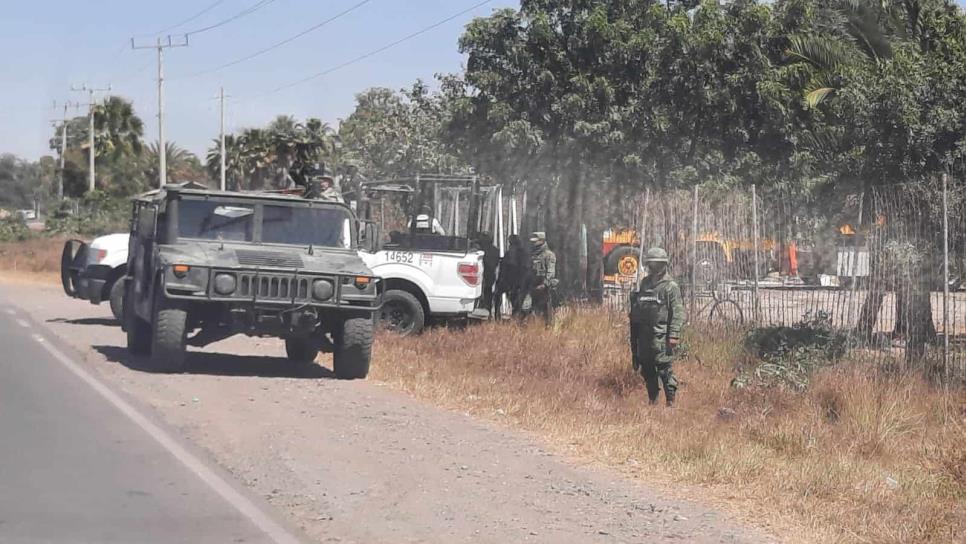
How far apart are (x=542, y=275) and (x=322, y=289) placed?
6330 millimetres

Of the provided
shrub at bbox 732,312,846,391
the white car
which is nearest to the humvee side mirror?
shrub at bbox 732,312,846,391

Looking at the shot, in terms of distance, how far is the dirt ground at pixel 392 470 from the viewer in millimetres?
7359

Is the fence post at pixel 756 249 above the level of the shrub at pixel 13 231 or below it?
below

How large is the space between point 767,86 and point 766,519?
15270 mm

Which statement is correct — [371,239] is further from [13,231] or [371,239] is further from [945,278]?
[13,231]

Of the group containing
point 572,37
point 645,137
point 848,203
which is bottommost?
point 848,203

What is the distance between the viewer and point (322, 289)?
13.4m

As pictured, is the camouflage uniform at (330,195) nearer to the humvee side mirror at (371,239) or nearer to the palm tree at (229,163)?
the humvee side mirror at (371,239)

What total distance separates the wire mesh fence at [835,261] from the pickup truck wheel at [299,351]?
5.32 m

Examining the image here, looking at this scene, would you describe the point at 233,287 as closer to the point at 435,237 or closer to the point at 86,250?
the point at 435,237

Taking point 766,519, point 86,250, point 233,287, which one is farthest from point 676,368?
point 86,250

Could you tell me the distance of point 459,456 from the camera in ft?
31.1

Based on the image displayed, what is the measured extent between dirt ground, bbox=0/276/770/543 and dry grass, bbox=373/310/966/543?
17.9 inches

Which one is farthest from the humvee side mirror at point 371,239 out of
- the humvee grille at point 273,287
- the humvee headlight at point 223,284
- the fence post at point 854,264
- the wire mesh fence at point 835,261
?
the fence post at point 854,264
